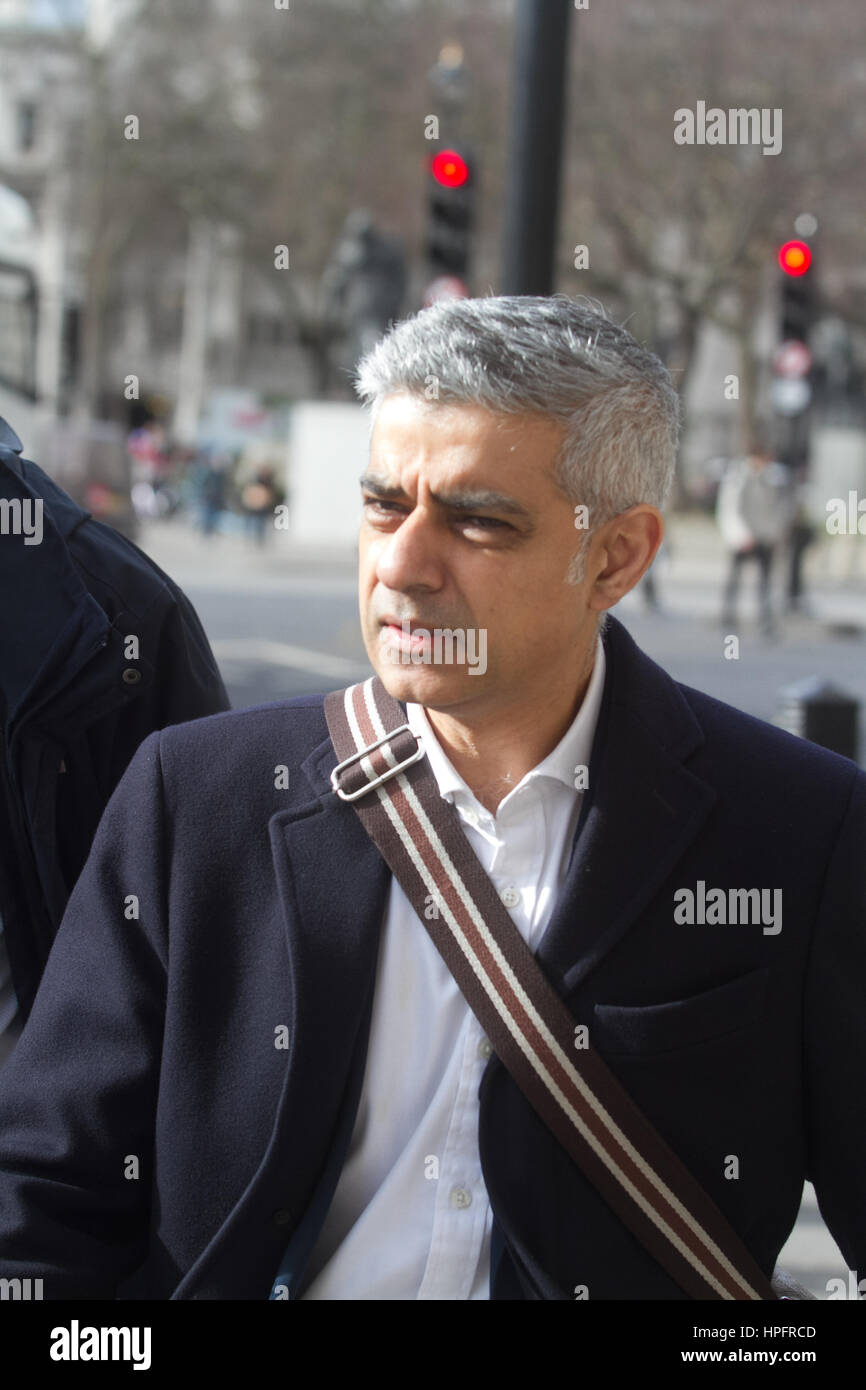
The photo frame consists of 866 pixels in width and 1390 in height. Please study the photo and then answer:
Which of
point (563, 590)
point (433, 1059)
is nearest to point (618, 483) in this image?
point (563, 590)

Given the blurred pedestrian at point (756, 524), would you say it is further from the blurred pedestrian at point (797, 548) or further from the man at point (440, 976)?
the man at point (440, 976)

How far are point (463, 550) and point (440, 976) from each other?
0.47 m

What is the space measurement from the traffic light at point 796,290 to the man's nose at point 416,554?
13.5 meters

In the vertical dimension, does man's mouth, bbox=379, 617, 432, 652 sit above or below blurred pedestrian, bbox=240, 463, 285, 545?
below

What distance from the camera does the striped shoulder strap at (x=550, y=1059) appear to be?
1917 millimetres

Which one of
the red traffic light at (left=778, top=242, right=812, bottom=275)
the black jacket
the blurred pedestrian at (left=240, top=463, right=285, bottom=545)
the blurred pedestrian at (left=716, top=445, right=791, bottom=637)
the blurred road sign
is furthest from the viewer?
the blurred pedestrian at (left=240, top=463, right=285, bottom=545)

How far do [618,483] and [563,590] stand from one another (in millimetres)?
140

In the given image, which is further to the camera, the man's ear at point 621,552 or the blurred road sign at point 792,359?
the blurred road sign at point 792,359

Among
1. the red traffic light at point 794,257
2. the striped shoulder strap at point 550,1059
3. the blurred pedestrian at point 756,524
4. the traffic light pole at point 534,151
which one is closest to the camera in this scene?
the striped shoulder strap at point 550,1059

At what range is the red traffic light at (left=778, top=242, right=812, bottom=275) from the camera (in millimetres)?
14736

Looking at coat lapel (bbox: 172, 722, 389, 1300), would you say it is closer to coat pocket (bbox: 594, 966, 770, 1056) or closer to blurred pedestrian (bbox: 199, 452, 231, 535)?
coat pocket (bbox: 594, 966, 770, 1056)

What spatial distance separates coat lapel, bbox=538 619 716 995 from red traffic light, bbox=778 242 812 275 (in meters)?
13.3
